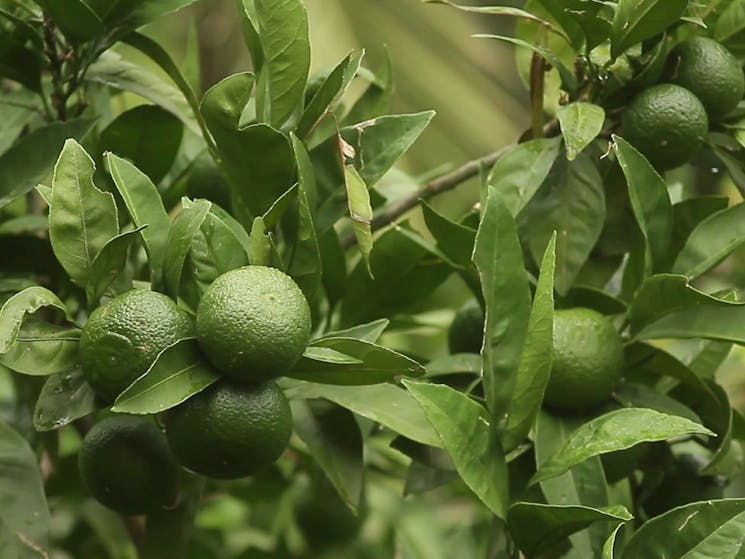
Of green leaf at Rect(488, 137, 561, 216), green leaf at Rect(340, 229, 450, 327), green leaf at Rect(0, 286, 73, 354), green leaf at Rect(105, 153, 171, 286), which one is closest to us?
green leaf at Rect(0, 286, 73, 354)

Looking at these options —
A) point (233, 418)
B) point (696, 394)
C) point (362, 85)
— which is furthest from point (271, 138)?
point (362, 85)

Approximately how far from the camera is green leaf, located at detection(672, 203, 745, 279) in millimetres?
928

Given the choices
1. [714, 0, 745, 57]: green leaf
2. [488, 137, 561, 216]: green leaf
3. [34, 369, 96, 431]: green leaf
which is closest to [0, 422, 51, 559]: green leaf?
[34, 369, 96, 431]: green leaf

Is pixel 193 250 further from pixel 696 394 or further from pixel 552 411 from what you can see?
pixel 696 394

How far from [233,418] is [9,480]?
217mm

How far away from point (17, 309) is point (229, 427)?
0.16 metres

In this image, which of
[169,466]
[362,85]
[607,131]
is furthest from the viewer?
[362,85]

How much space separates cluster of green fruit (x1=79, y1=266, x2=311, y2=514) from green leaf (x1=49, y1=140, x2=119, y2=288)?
0.05 meters

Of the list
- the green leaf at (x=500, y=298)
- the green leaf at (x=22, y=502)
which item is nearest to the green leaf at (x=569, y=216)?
the green leaf at (x=500, y=298)

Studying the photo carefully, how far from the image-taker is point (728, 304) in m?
0.85

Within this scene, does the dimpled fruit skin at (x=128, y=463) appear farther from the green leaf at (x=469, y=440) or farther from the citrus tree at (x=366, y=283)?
the green leaf at (x=469, y=440)

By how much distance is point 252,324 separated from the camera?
0.76 meters

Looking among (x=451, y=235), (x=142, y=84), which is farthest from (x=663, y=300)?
(x=142, y=84)

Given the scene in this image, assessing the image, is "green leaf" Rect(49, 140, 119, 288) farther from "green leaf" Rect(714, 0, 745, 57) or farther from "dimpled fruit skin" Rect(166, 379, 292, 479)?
"green leaf" Rect(714, 0, 745, 57)
